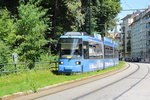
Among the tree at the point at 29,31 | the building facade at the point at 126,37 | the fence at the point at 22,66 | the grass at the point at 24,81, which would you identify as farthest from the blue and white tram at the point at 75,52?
the building facade at the point at 126,37

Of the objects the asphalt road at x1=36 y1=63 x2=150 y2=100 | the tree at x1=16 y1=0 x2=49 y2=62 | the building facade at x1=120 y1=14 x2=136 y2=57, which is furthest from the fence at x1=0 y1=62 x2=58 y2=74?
the building facade at x1=120 y1=14 x2=136 y2=57

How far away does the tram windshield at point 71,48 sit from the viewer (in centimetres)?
2159

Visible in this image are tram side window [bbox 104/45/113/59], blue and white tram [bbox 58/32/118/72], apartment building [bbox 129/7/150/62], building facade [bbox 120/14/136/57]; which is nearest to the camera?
blue and white tram [bbox 58/32/118/72]

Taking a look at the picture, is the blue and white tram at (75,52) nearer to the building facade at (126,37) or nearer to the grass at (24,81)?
the grass at (24,81)

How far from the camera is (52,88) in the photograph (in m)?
14.2

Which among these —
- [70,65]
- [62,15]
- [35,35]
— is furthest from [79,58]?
[62,15]

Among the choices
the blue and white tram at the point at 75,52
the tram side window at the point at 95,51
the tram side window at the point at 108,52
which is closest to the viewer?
the blue and white tram at the point at 75,52

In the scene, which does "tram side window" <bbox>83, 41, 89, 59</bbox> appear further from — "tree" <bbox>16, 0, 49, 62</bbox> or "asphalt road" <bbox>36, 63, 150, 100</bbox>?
"asphalt road" <bbox>36, 63, 150, 100</bbox>

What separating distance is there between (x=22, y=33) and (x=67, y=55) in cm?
521

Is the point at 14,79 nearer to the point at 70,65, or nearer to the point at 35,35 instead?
the point at 70,65

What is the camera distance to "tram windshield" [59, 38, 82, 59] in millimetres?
21594

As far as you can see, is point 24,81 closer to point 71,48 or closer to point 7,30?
point 71,48

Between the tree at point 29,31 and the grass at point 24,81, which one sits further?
the tree at point 29,31

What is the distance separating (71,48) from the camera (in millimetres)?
21625
